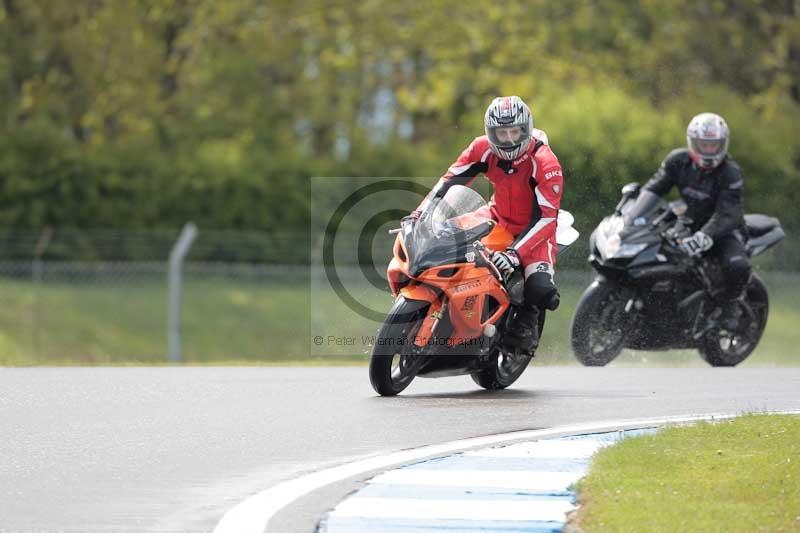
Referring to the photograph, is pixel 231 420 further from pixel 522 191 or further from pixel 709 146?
pixel 709 146

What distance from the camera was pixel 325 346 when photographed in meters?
26.2

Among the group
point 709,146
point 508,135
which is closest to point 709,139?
point 709,146

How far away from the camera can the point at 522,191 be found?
11.8 meters

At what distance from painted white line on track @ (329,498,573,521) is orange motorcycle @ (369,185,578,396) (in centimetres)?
329

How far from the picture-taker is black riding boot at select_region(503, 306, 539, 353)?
11.5 m

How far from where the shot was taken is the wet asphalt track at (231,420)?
738cm

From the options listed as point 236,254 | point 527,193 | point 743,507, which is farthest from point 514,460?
point 236,254

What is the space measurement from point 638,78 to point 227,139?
1010cm

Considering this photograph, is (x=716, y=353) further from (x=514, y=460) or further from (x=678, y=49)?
(x=678, y=49)

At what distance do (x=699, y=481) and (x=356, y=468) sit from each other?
1737 mm

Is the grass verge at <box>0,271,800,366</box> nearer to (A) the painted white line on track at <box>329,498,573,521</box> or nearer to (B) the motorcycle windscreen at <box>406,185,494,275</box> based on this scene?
(B) the motorcycle windscreen at <box>406,185,494,275</box>

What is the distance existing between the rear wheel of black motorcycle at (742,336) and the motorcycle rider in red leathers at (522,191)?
3.21 meters

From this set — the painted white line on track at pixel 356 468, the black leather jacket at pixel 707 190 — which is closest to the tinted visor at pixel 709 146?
the black leather jacket at pixel 707 190

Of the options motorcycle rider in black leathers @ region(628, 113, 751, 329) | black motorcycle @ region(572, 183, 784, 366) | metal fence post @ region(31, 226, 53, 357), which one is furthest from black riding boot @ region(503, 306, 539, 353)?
metal fence post @ region(31, 226, 53, 357)
